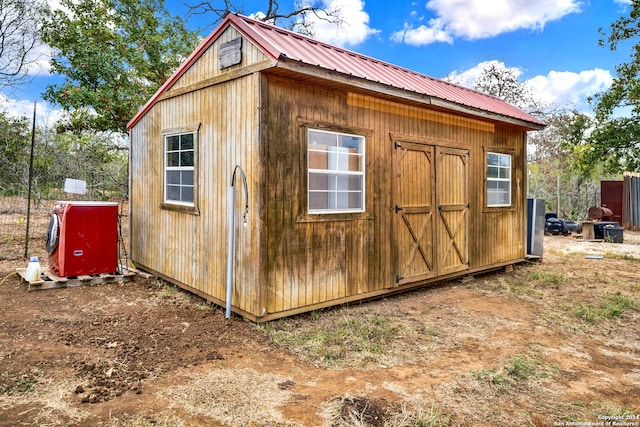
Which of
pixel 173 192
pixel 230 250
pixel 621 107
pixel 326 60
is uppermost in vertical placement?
pixel 621 107

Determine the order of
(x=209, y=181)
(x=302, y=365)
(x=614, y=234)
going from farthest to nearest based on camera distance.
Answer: (x=614, y=234), (x=209, y=181), (x=302, y=365)

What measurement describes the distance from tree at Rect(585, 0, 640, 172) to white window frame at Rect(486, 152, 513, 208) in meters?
7.58

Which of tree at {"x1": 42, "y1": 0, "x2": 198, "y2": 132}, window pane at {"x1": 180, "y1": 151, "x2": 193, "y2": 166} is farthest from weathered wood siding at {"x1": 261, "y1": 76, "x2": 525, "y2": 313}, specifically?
tree at {"x1": 42, "y1": 0, "x2": 198, "y2": 132}

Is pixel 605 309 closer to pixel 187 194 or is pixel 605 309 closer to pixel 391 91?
pixel 391 91

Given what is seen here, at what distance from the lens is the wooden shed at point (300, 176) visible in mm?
4227

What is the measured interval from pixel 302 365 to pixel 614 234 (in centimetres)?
1229

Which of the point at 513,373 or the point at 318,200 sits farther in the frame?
the point at 318,200

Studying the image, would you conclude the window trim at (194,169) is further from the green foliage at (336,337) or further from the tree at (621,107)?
the tree at (621,107)

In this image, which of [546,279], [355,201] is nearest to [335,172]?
[355,201]

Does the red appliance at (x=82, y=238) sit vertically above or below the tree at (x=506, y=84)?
below

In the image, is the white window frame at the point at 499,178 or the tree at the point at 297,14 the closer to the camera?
the white window frame at the point at 499,178

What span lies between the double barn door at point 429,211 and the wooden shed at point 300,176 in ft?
0.08

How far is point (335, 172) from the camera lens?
15.8ft

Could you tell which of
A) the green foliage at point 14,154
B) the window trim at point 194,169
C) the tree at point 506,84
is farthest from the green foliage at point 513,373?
the tree at point 506,84
